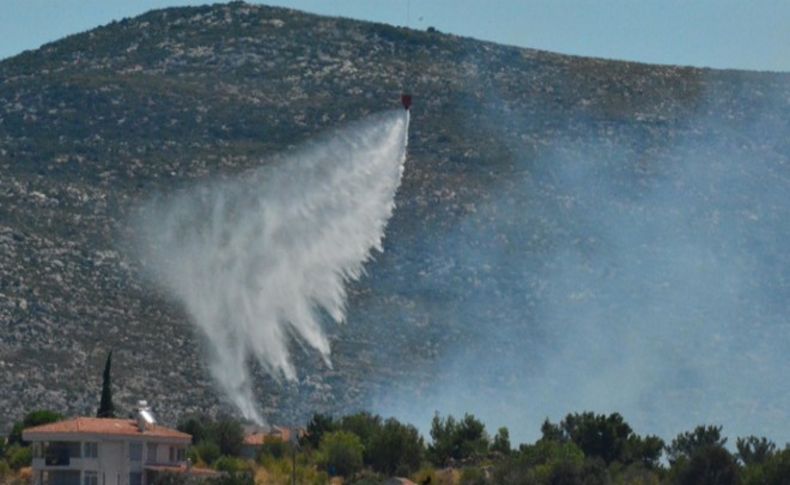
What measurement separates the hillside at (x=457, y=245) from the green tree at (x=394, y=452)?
20.6 meters

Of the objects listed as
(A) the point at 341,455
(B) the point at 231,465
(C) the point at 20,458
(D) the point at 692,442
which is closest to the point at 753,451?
(D) the point at 692,442

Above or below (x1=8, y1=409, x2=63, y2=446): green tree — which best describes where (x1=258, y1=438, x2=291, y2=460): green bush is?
below

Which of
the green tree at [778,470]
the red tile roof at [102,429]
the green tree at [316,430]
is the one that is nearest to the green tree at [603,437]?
the green tree at [316,430]

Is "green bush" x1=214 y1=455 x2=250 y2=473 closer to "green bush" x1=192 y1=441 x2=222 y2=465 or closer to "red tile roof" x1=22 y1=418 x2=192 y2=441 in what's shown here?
"green bush" x1=192 y1=441 x2=222 y2=465

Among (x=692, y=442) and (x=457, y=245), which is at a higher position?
(x=457, y=245)

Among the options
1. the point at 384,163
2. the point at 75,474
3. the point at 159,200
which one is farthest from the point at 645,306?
the point at 75,474

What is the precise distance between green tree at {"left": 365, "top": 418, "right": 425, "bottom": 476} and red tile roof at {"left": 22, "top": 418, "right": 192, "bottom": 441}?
429 inches

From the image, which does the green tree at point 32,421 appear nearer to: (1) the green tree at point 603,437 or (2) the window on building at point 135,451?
(2) the window on building at point 135,451

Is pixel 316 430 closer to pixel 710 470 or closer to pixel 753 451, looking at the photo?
pixel 753 451

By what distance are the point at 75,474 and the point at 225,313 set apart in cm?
3997

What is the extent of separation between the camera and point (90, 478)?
108000 mm

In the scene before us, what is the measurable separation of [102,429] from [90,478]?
2015 mm

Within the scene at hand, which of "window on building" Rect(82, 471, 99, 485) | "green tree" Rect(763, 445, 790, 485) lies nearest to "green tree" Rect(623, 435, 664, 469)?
"green tree" Rect(763, 445, 790, 485)

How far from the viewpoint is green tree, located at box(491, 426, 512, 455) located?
415ft
